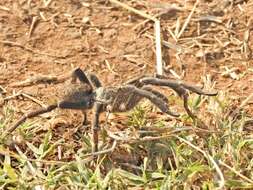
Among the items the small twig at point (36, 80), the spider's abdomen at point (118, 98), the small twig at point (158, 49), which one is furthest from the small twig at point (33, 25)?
the spider's abdomen at point (118, 98)

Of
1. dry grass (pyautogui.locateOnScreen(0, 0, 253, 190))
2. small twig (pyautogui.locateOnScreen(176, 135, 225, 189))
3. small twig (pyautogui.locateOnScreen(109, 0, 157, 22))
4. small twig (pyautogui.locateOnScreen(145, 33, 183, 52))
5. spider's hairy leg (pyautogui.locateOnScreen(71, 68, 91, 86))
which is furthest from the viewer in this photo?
small twig (pyautogui.locateOnScreen(109, 0, 157, 22))

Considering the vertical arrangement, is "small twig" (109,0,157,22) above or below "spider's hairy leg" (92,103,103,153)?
above

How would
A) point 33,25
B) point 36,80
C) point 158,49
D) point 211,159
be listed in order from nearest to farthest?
point 211,159 → point 36,80 → point 158,49 → point 33,25

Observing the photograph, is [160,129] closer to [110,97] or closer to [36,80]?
[110,97]

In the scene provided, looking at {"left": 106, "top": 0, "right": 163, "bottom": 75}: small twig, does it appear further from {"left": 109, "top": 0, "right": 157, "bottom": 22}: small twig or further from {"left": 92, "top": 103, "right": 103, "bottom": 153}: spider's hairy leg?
{"left": 92, "top": 103, "right": 103, "bottom": 153}: spider's hairy leg

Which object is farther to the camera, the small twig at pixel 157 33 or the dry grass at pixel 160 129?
the small twig at pixel 157 33

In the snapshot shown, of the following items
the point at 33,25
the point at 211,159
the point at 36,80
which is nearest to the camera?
the point at 211,159

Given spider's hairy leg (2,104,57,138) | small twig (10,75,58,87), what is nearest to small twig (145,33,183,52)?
small twig (10,75,58,87)

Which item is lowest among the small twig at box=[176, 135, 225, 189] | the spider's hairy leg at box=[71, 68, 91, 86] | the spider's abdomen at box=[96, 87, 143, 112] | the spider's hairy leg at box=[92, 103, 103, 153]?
the small twig at box=[176, 135, 225, 189]

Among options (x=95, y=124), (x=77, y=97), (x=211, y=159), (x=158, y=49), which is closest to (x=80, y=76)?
(x=77, y=97)

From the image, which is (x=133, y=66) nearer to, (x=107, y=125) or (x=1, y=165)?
(x=107, y=125)

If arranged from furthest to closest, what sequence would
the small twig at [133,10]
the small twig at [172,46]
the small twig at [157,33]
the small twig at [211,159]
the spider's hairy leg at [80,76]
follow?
the small twig at [133,10]
the small twig at [172,46]
the small twig at [157,33]
the spider's hairy leg at [80,76]
the small twig at [211,159]

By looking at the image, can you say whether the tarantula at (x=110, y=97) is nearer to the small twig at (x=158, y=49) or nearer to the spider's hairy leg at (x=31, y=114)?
the spider's hairy leg at (x=31, y=114)
